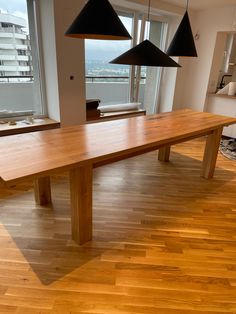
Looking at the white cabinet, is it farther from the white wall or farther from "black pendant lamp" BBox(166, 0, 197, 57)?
"black pendant lamp" BBox(166, 0, 197, 57)

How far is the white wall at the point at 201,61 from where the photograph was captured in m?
4.43

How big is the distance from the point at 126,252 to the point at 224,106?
13.2ft

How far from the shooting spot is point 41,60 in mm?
3451

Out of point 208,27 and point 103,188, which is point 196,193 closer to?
point 103,188

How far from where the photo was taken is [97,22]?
1698 mm

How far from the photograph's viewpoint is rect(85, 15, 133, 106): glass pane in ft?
13.3

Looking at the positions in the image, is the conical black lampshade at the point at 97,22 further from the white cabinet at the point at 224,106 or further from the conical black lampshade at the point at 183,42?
the white cabinet at the point at 224,106

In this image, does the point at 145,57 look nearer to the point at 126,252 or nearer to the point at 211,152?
the point at 211,152

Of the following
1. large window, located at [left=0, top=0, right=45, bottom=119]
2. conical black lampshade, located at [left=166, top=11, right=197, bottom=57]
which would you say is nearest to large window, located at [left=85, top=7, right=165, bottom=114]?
large window, located at [left=0, top=0, right=45, bottom=119]

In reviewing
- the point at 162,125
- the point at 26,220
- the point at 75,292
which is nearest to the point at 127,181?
the point at 162,125

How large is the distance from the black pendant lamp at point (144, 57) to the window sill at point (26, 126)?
1.53 m

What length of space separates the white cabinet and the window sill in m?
3.31

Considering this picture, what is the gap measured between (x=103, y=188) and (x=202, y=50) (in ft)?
12.3

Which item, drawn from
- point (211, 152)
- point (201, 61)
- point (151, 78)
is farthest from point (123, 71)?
point (211, 152)
